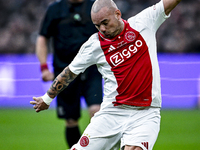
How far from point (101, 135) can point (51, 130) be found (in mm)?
4920

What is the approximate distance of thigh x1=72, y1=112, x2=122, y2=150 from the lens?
3.80 metres

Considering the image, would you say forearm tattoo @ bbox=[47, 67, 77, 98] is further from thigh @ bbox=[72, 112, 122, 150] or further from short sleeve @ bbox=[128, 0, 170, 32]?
short sleeve @ bbox=[128, 0, 170, 32]

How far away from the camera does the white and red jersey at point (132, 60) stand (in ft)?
12.4

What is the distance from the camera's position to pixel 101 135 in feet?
12.5

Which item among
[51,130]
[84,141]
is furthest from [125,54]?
[51,130]

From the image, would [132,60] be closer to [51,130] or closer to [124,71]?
[124,71]

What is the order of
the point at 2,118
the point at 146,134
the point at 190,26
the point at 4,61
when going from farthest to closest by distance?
the point at 190,26 < the point at 4,61 < the point at 2,118 < the point at 146,134

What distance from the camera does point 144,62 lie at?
12.5 ft

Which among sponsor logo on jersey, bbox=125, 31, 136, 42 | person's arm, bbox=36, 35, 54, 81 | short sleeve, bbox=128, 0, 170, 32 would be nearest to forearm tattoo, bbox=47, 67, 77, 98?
sponsor logo on jersey, bbox=125, 31, 136, 42

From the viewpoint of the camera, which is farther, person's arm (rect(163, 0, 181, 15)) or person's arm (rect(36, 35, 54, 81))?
person's arm (rect(36, 35, 54, 81))

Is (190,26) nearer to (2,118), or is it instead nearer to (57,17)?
(2,118)

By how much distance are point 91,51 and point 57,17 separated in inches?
66.4

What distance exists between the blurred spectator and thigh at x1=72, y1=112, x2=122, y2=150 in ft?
35.6

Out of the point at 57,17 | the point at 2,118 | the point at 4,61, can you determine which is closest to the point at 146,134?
the point at 57,17
